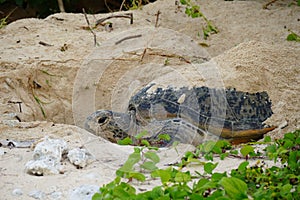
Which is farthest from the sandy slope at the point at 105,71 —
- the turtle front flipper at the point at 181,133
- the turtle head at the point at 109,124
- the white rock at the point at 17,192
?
the turtle front flipper at the point at 181,133

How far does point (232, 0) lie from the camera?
3.68 metres

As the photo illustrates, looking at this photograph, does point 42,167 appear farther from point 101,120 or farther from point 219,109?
point 219,109

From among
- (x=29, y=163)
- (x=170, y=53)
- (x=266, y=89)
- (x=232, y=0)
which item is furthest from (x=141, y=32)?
(x=29, y=163)

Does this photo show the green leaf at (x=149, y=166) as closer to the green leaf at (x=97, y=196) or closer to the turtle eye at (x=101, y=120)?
the green leaf at (x=97, y=196)

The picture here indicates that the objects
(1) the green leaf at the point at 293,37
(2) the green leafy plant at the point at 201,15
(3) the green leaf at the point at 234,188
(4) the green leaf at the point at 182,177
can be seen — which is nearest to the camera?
(3) the green leaf at the point at 234,188

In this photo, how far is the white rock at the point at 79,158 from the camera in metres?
1.67

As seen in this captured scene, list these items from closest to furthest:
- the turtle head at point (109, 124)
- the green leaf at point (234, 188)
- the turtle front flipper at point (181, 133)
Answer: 1. the green leaf at point (234, 188)
2. the turtle front flipper at point (181, 133)
3. the turtle head at point (109, 124)

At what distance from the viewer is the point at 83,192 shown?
55.7 inches

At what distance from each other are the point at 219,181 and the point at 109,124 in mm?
1155

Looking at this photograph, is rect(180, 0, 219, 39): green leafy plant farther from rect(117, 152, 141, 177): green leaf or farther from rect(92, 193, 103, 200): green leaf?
rect(92, 193, 103, 200): green leaf

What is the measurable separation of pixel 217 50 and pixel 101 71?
2.52ft

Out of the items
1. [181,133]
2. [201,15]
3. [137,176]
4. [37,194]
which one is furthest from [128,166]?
[201,15]

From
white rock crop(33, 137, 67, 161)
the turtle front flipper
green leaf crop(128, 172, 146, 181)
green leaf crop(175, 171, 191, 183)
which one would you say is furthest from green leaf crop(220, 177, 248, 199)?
the turtle front flipper

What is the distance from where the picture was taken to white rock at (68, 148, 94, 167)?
1.67 metres
